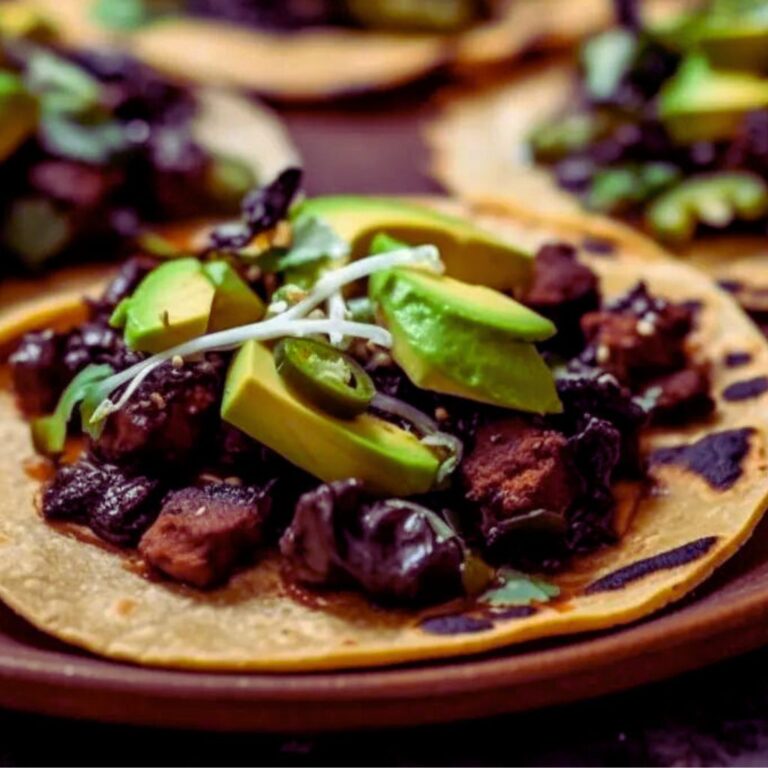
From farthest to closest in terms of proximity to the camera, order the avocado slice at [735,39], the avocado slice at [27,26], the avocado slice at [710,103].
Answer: the avocado slice at [27,26] < the avocado slice at [735,39] < the avocado slice at [710,103]

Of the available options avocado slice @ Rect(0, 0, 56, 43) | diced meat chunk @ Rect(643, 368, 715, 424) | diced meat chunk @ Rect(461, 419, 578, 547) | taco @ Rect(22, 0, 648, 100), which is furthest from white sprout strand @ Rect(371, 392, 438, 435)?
taco @ Rect(22, 0, 648, 100)

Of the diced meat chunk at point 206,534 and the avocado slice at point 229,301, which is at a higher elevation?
the avocado slice at point 229,301

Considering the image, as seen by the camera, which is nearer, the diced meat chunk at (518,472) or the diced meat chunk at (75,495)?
the diced meat chunk at (518,472)

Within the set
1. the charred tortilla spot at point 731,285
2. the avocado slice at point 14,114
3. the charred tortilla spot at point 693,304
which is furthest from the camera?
the avocado slice at point 14,114

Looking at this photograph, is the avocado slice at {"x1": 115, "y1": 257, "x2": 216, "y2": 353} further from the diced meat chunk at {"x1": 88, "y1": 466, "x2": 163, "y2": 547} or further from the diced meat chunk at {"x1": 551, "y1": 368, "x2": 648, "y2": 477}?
the diced meat chunk at {"x1": 551, "y1": 368, "x2": 648, "y2": 477}

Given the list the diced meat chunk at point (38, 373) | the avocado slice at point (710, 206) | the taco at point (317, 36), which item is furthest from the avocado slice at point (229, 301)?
the taco at point (317, 36)

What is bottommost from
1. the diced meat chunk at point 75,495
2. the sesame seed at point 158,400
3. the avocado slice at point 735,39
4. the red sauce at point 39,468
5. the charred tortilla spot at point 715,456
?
the red sauce at point 39,468

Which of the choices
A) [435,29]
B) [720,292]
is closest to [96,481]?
[720,292]

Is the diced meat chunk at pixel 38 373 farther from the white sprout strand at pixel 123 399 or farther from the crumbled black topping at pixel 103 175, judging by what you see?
the crumbled black topping at pixel 103 175
